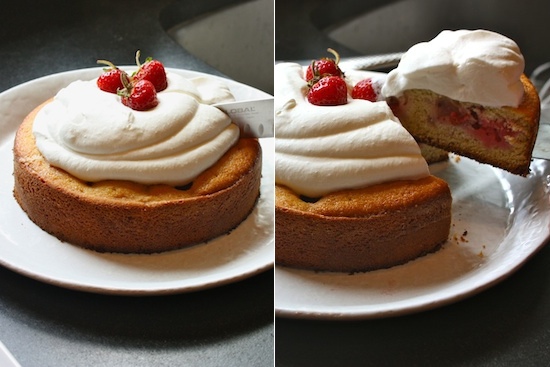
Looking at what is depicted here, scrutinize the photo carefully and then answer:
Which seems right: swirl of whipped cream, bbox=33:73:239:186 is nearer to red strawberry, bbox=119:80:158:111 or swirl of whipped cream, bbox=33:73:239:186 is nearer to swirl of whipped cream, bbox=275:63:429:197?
red strawberry, bbox=119:80:158:111

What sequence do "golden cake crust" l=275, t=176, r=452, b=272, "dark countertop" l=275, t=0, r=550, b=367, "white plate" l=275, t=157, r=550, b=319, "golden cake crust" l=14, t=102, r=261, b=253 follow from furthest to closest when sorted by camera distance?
1. "golden cake crust" l=14, t=102, r=261, b=253
2. "golden cake crust" l=275, t=176, r=452, b=272
3. "white plate" l=275, t=157, r=550, b=319
4. "dark countertop" l=275, t=0, r=550, b=367

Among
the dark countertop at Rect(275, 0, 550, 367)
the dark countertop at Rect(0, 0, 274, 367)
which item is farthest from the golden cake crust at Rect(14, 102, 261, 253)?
the dark countertop at Rect(275, 0, 550, 367)

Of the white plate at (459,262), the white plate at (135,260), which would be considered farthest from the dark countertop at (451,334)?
the white plate at (135,260)

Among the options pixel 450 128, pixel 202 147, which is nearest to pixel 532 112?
pixel 450 128

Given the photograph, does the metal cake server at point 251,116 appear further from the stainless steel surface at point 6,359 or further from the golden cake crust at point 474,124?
the stainless steel surface at point 6,359

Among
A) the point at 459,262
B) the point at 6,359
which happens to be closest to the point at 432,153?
the point at 459,262

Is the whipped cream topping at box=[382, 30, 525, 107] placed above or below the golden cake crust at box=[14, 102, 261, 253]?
above

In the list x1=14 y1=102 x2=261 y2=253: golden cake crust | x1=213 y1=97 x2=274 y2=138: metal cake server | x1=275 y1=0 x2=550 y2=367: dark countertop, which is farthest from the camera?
x1=213 y1=97 x2=274 y2=138: metal cake server
